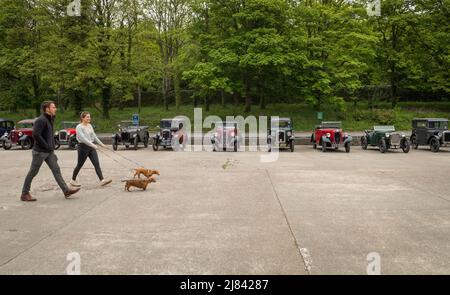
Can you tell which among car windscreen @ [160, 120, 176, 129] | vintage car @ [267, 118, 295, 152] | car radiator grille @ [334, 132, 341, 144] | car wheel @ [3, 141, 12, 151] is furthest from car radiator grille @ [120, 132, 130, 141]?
car radiator grille @ [334, 132, 341, 144]

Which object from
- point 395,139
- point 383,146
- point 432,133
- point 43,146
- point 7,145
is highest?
point 43,146

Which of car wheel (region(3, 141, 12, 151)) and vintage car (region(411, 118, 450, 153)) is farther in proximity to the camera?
car wheel (region(3, 141, 12, 151))

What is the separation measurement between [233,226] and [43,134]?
4.56m

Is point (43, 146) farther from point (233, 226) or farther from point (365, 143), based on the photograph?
point (365, 143)

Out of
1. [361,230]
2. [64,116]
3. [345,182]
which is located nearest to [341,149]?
[345,182]

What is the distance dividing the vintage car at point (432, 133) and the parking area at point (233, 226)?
10.6 m

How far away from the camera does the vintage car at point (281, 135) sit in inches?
847

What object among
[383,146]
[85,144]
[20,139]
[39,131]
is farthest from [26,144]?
[383,146]

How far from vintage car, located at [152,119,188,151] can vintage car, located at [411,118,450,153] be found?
12.9m

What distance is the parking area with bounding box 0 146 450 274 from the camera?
4656mm

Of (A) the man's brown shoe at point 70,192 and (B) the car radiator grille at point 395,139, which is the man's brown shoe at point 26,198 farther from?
(B) the car radiator grille at point 395,139

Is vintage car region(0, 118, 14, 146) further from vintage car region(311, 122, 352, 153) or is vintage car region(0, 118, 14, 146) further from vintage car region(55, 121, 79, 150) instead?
vintage car region(311, 122, 352, 153)

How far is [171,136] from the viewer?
22.1 m

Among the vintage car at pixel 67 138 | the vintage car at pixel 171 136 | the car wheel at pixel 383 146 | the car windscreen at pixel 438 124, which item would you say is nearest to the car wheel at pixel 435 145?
the car windscreen at pixel 438 124
